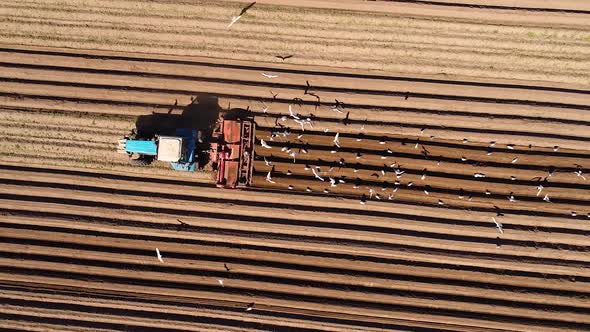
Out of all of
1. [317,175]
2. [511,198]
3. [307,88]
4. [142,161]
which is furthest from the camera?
[307,88]

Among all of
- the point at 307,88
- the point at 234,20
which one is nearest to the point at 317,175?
the point at 307,88

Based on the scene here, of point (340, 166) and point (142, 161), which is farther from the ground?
point (340, 166)

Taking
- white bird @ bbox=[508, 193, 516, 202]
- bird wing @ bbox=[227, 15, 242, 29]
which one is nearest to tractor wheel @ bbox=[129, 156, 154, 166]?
bird wing @ bbox=[227, 15, 242, 29]

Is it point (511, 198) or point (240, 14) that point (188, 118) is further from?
point (511, 198)

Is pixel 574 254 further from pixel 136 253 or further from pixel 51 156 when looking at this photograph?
pixel 51 156

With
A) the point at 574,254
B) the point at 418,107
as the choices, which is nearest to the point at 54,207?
the point at 418,107

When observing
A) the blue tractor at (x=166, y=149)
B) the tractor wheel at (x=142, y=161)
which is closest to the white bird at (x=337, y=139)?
the blue tractor at (x=166, y=149)

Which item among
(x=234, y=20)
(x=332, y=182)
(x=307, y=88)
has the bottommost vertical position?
(x=332, y=182)
